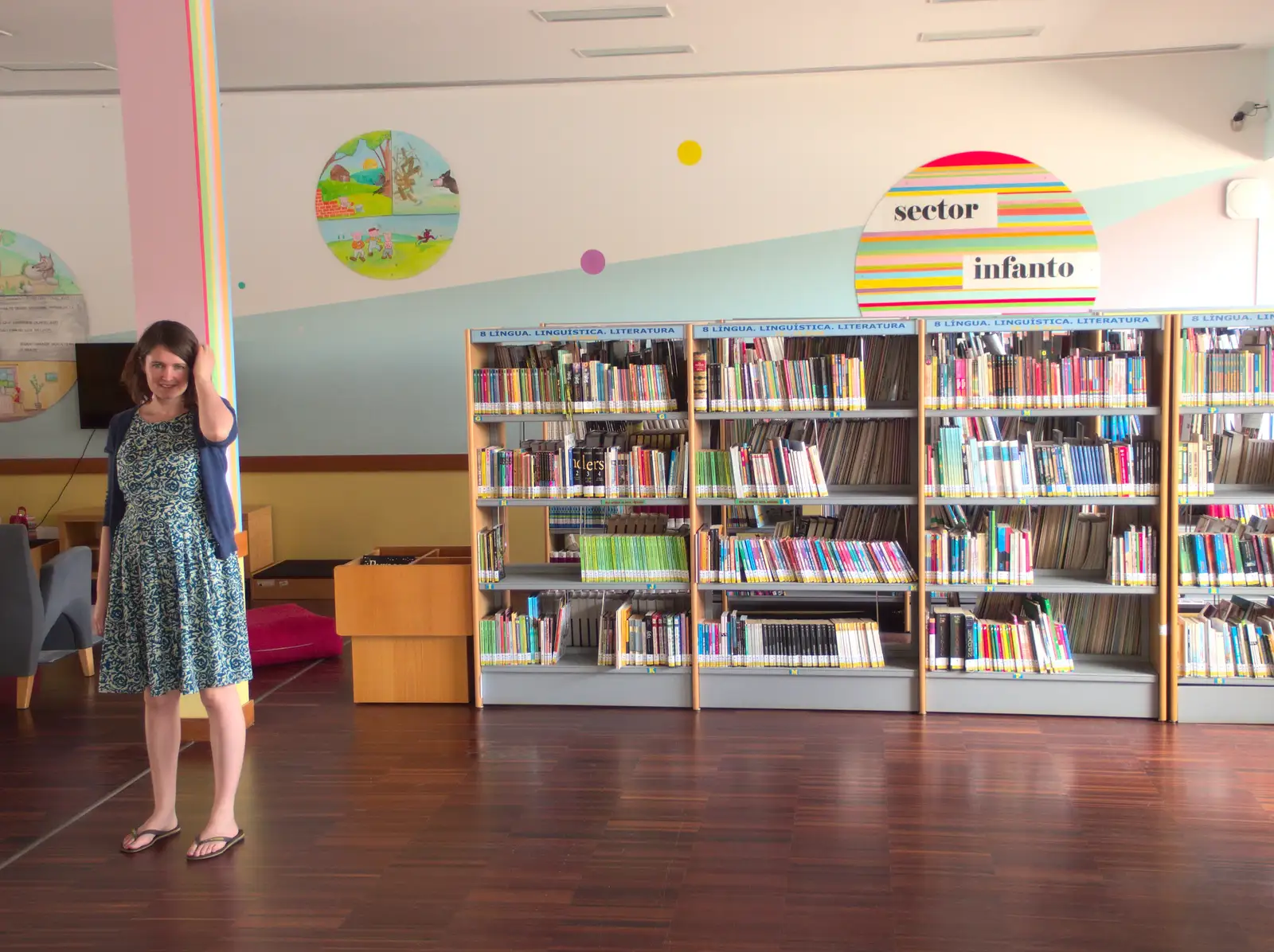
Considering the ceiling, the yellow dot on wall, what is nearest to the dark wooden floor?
the ceiling

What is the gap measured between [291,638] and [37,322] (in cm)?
334

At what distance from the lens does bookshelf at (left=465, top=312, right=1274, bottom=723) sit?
4.77m

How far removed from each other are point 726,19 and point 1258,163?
3.36 meters

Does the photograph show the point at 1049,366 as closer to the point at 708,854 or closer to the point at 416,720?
the point at 708,854

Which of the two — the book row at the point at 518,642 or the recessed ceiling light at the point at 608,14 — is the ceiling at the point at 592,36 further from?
the book row at the point at 518,642

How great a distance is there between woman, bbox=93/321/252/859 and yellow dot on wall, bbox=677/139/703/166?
4.27 metres

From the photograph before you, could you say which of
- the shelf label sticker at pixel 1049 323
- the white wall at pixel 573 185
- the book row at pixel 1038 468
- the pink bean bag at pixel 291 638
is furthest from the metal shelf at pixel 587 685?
the white wall at pixel 573 185

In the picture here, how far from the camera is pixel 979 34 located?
6.12m

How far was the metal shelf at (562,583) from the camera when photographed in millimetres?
5090

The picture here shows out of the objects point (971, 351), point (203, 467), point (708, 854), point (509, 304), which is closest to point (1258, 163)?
point (971, 351)

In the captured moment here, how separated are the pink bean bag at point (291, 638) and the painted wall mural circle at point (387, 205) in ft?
7.98

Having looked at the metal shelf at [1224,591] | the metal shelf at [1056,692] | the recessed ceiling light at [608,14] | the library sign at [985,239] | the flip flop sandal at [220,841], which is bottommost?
the flip flop sandal at [220,841]

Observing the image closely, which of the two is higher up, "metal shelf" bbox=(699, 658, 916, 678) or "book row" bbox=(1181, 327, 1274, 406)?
"book row" bbox=(1181, 327, 1274, 406)

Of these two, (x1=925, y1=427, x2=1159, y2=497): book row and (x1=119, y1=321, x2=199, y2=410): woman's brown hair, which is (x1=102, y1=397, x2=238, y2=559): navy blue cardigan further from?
(x1=925, y1=427, x2=1159, y2=497): book row
